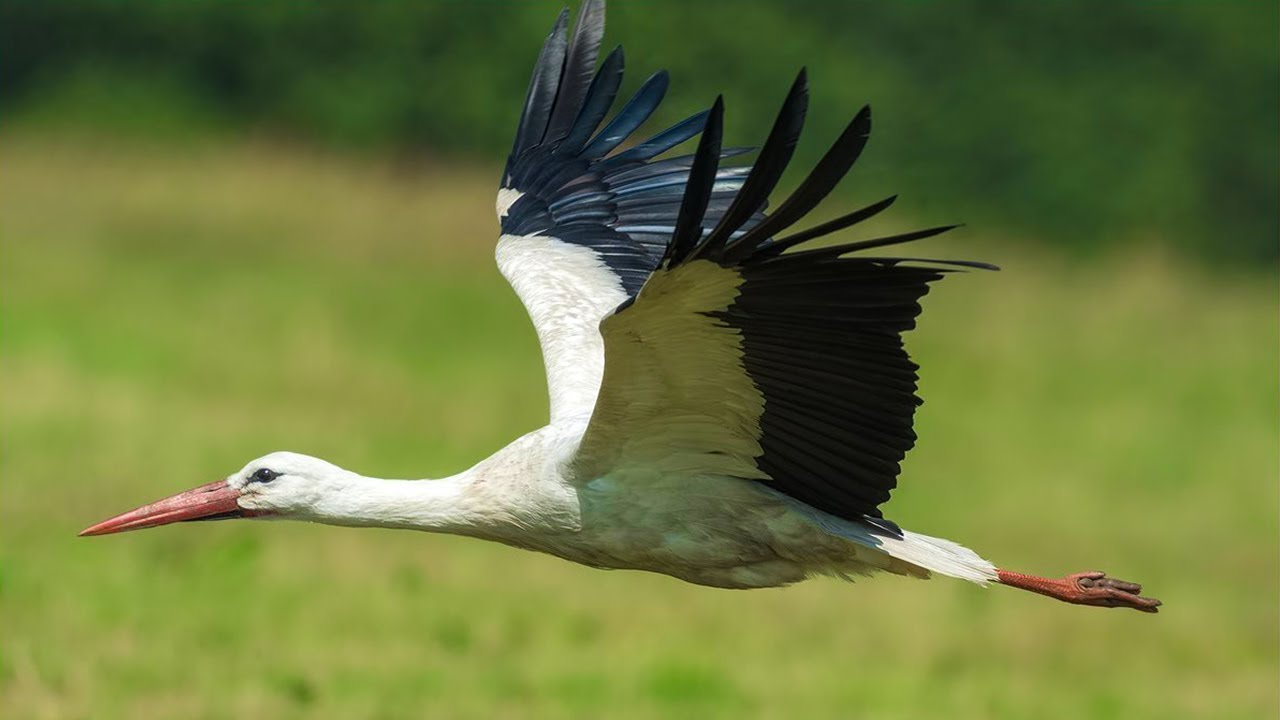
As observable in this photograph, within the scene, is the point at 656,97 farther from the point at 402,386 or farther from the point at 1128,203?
the point at 1128,203

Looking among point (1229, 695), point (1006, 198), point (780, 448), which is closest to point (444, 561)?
point (1229, 695)

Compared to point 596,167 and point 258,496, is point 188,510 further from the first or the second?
point 596,167

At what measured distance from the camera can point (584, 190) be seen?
7.74 metres

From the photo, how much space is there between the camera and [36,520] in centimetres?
1090

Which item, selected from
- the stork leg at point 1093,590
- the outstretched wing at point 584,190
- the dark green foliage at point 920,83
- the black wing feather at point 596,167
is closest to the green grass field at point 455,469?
the dark green foliage at point 920,83

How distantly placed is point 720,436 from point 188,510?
5.64ft

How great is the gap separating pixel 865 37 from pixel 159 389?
9.85 metres

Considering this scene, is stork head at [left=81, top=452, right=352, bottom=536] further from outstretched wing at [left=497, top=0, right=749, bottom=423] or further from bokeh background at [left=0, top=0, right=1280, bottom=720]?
bokeh background at [left=0, top=0, right=1280, bottom=720]

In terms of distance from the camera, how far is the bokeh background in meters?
9.28

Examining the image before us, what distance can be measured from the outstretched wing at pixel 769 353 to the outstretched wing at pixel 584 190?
1379 millimetres

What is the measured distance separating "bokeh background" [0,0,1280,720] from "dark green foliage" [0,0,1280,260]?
0.05 meters

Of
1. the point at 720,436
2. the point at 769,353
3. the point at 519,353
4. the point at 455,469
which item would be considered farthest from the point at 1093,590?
the point at 519,353

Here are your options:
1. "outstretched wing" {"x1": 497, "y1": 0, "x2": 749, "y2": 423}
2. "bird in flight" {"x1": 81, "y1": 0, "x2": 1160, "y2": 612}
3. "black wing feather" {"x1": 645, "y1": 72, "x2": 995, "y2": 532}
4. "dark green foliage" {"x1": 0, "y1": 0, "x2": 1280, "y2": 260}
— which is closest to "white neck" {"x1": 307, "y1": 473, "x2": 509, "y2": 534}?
"bird in flight" {"x1": 81, "y1": 0, "x2": 1160, "y2": 612}

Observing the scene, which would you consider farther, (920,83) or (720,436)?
(920,83)
